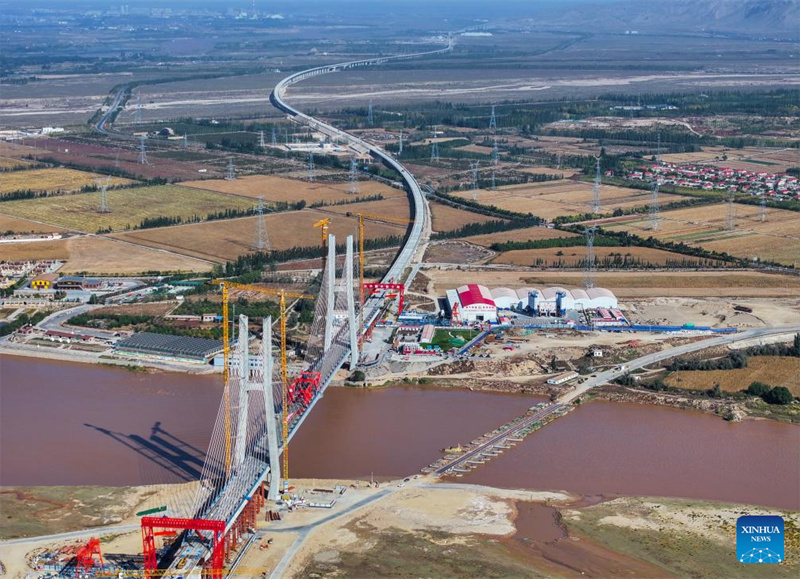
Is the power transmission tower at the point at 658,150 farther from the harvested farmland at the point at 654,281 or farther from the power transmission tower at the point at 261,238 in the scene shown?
the power transmission tower at the point at 261,238

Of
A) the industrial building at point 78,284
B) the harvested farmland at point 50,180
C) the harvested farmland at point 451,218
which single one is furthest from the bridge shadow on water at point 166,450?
the harvested farmland at point 50,180

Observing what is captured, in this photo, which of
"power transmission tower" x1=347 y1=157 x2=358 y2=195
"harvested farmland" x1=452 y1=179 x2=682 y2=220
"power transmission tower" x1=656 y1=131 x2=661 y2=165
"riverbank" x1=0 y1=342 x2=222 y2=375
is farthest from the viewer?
"power transmission tower" x1=656 y1=131 x2=661 y2=165

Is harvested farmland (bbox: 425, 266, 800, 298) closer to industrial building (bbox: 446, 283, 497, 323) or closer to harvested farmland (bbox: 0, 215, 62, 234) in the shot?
industrial building (bbox: 446, 283, 497, 323)

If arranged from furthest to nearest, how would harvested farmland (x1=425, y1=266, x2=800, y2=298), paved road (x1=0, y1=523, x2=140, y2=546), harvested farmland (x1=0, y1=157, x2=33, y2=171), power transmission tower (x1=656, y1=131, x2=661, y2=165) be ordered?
power transmission tower (x1=656, y1=131, x2=661, y2=165) → harvested farmland (x1=0, y1=157, x2=33, y2=171) → harvested farmland (x1=425, y1=266, x2=800, y2=298) → paved road (x1=0, y1=523, x2=140, y2=546)

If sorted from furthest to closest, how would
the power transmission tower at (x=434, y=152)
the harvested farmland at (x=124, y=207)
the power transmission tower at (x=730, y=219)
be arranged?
1. the power transmission tower at (x=434, y=152)
2. the harvested farmland at (x=124, y=207)
3. the power transmission tower at (x=730, y=219)

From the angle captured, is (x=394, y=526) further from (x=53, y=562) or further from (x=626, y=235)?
(x=626, y=235)

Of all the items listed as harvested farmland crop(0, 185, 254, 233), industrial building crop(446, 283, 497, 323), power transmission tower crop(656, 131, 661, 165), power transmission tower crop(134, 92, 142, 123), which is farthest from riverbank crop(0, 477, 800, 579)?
power transmission tower crop(134, 92, 142, 123)
